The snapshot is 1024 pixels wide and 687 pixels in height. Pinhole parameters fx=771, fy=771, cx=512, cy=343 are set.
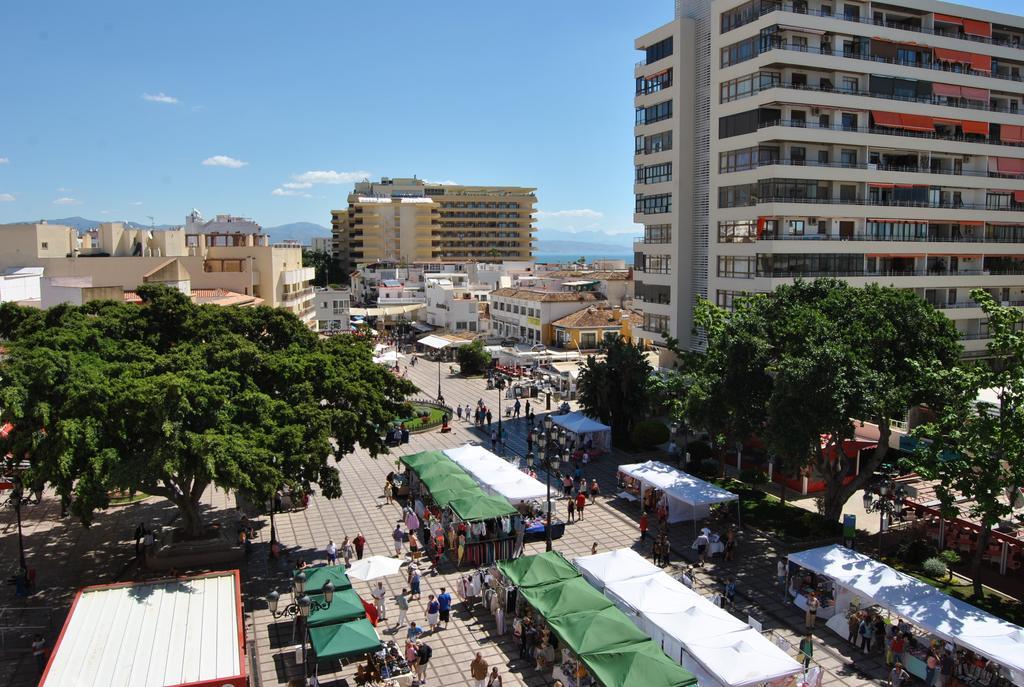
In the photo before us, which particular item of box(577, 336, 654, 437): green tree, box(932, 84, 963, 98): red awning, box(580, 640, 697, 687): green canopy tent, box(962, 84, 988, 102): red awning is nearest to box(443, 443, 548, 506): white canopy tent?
box(577, 336, 654, 437): green tree

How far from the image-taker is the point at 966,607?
18969 millimetres

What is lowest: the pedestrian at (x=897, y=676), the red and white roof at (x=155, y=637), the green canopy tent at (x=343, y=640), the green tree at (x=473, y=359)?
the pedestrian at (x=897, y=676)

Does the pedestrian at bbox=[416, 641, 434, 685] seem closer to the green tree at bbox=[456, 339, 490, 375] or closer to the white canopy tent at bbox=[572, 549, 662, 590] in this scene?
the white canopy tent at bbox=[572, 549, 662, 590]

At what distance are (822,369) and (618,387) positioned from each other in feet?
53.4

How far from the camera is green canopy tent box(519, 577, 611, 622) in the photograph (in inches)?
755

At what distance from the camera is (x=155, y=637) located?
16.9 metres

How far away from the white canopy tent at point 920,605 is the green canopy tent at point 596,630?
6400 mm

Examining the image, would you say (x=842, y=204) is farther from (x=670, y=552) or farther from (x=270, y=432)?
(x=270, y=432)

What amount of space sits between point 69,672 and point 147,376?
9.81 meters

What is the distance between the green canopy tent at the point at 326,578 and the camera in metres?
20.3

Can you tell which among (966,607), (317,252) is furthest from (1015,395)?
(317,252)

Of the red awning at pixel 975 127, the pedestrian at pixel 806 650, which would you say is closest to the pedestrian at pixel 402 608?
the pedestrian at pixel 806 650

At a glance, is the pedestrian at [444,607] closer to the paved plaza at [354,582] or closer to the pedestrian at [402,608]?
the paved plaza at [354,582]

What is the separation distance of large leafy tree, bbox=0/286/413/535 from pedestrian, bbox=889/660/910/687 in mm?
15598
